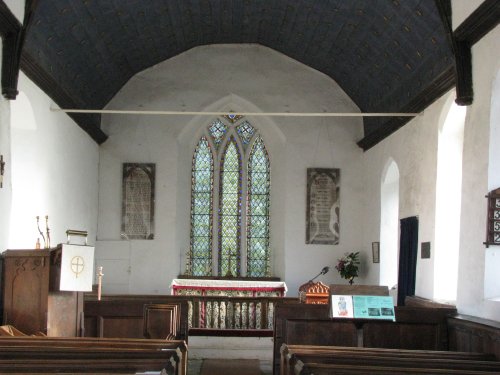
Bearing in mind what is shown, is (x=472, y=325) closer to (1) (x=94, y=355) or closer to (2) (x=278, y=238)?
(1) (x=94, y=355)

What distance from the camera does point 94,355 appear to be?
16.3ft

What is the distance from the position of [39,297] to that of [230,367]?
3300 mm

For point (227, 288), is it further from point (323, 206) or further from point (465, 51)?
point (465, 51)

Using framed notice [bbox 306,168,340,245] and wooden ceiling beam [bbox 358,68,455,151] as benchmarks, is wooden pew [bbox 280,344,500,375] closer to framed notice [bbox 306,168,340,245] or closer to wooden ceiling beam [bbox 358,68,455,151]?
wooden ceiling beam [bbox 358,68,455,151]

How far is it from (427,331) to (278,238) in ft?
21.2

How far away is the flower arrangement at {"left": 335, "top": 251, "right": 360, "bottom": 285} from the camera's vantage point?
45.4 ft

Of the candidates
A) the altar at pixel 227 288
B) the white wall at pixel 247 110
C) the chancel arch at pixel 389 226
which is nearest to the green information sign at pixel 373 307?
the chancel arch at pixel 389 226

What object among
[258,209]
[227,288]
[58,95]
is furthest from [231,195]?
[58,95]

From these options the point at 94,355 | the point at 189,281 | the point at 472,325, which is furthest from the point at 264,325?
the point at 94,355

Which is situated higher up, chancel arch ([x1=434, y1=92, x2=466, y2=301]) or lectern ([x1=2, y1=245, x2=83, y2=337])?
chancel arch ([x1=434, y1=92, x2=466, y2=301])

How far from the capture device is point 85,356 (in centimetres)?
491

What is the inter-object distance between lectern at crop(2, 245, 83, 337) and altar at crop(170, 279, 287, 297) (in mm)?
5526

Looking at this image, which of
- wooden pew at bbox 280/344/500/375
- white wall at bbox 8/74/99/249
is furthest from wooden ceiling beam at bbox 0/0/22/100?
wooden pew at bbox 280/344/500/375

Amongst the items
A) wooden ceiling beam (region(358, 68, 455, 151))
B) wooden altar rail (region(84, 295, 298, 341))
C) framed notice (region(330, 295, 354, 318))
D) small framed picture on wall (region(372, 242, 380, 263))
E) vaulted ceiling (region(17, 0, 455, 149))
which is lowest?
wooden altar rail (region(84, 295, 298, 341))
